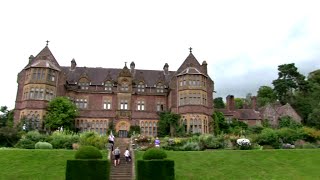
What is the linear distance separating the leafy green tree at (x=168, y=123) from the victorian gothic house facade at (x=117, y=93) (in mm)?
900

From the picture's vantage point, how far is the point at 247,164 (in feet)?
83.7

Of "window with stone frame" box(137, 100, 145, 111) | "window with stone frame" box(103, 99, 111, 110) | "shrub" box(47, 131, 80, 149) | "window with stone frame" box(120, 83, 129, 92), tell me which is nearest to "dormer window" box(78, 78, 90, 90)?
"window with stone frame" box(103, 99, 111, 110)

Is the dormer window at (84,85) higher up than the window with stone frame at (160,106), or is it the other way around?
the dormer window at (84,85)

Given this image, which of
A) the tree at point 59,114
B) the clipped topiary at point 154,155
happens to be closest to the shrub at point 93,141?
the clipped topiary at point 154,155

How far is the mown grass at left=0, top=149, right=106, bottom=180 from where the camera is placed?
71.6 ft

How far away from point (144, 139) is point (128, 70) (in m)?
16.9

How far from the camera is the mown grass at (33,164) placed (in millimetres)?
21812

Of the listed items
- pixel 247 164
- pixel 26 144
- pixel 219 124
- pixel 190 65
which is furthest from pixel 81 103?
pixel 247 164

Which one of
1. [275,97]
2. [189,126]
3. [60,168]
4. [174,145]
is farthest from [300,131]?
[275,97]

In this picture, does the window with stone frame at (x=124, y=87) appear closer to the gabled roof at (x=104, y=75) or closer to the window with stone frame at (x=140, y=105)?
the gabled roof at (x=104, y=75)

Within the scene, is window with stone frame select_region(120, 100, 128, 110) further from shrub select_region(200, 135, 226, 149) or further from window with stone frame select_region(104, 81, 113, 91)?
shrub select_region(200, 135, 226, 149)

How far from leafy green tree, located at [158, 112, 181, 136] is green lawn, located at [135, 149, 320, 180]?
54.2 ft

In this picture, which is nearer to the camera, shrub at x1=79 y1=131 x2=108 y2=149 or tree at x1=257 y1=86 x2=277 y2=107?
shrub at x1=79 y1=131 x2=108 y2=149

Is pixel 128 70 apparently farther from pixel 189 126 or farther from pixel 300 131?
pixel 300 131
